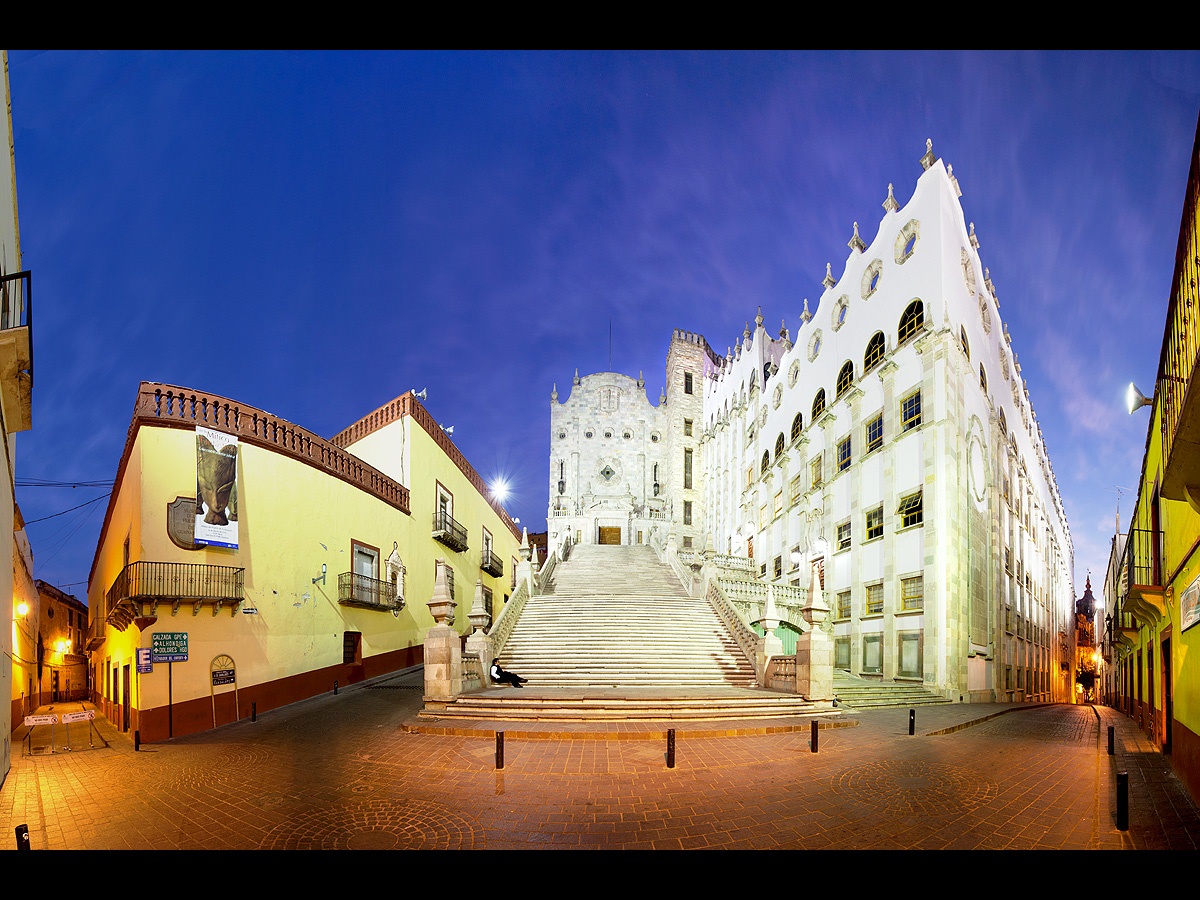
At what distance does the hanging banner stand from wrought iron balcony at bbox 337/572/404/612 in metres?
4.99

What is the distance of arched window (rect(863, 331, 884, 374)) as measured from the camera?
27.0m

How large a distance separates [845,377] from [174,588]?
86.9ft

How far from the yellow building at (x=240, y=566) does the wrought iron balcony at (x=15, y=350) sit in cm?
535

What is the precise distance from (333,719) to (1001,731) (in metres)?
15.5

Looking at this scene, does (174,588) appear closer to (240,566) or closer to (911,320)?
(240,566)

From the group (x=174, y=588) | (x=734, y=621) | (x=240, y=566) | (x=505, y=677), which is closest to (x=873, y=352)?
(x=734, y=621)

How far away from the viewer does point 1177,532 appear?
11164 mm

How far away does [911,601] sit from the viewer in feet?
76.6

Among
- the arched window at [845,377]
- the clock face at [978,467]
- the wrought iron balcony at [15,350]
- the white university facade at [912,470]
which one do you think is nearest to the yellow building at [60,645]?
the wrought iron balcony at [15,350]

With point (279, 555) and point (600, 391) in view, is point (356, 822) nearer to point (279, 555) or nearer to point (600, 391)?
point (279, 555)

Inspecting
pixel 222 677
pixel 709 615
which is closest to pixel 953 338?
pixel 709 615

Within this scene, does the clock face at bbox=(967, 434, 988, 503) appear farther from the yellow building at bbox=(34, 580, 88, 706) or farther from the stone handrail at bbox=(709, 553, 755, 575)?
the yellow building at bbox=(34, 580, 88, 706)

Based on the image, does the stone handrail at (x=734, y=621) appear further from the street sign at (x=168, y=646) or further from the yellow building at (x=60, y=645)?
the yellow building at (x=60, y=645)

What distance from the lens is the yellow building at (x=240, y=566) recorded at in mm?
14461
